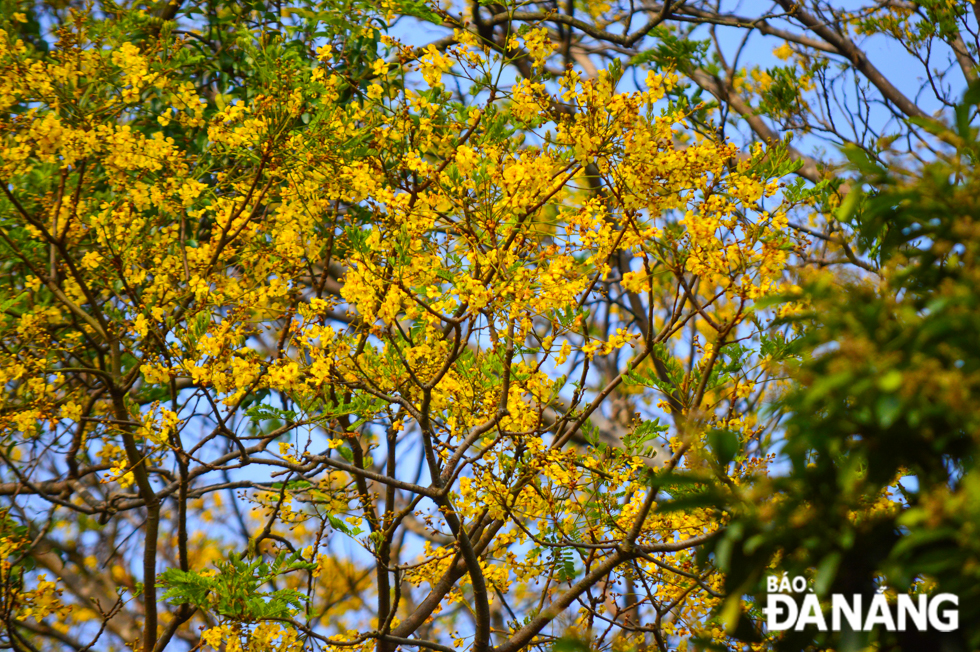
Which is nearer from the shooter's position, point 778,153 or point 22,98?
point 778,153

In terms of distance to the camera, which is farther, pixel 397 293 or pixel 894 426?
pixel 397 293

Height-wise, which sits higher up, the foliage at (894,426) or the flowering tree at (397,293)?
the flowering tree at (397,293)

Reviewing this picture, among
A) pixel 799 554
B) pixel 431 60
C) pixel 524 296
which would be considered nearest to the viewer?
pixel 799 554

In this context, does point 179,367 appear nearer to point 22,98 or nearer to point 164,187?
point 164,187

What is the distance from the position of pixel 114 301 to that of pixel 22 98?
69.4 inches

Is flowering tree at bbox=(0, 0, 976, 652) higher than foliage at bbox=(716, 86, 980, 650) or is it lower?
higher

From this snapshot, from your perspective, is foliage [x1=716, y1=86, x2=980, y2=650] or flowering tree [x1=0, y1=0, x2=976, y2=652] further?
flowering tree [x1=0, y1=0, x2=976, y2=652]

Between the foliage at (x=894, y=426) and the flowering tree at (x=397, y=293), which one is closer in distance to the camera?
the foliage at (x=894, y=426)

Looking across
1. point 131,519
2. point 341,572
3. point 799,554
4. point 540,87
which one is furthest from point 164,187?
point 341,572

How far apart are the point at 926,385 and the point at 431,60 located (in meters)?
2.45

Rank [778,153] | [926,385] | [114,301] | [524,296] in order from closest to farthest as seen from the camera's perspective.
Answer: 1. [926,385]
2. [524,296]
3. [778,153]
4. [114,301]

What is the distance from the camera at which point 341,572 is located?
8211 millimetres

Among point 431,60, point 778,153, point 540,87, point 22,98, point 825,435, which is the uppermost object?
point 22,98

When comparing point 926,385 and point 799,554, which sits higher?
point 926,385
